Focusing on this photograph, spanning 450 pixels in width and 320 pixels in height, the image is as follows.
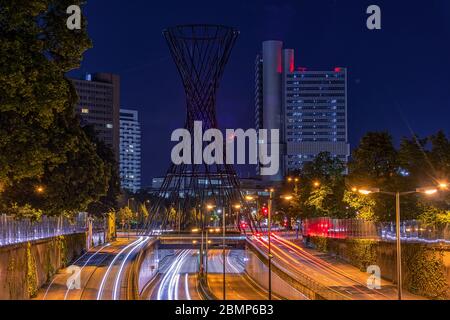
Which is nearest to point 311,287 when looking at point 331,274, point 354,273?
point 331,274

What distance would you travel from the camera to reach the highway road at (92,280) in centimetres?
4330

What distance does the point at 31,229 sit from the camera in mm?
43656

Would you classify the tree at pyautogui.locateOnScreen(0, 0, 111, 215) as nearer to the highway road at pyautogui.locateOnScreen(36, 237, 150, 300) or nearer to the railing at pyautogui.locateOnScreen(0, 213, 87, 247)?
the railing at pyautogui.locateOnScreen(0, 213, 87, 247)

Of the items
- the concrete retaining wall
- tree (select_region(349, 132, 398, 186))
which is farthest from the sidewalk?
the concrete retaining wall

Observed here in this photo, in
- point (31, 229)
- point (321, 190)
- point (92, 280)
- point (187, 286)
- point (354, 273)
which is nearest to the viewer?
point (31, 229)

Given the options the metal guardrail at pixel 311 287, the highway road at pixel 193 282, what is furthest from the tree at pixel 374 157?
the highway road at pixel 193 282

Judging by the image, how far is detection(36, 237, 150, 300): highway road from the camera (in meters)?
43.3

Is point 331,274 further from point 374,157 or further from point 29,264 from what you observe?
point 29,264

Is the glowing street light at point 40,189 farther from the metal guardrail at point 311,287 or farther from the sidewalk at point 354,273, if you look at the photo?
the sidewalk at point 354,273

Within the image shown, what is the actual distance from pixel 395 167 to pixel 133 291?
33.7 metres

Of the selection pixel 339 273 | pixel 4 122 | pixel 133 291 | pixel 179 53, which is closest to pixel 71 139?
pixel 4 122

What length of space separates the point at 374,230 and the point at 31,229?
3210 centimetres

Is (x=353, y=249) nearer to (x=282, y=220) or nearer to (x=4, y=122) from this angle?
(x=4, y=122)

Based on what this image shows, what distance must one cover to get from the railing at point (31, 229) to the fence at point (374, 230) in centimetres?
2477
